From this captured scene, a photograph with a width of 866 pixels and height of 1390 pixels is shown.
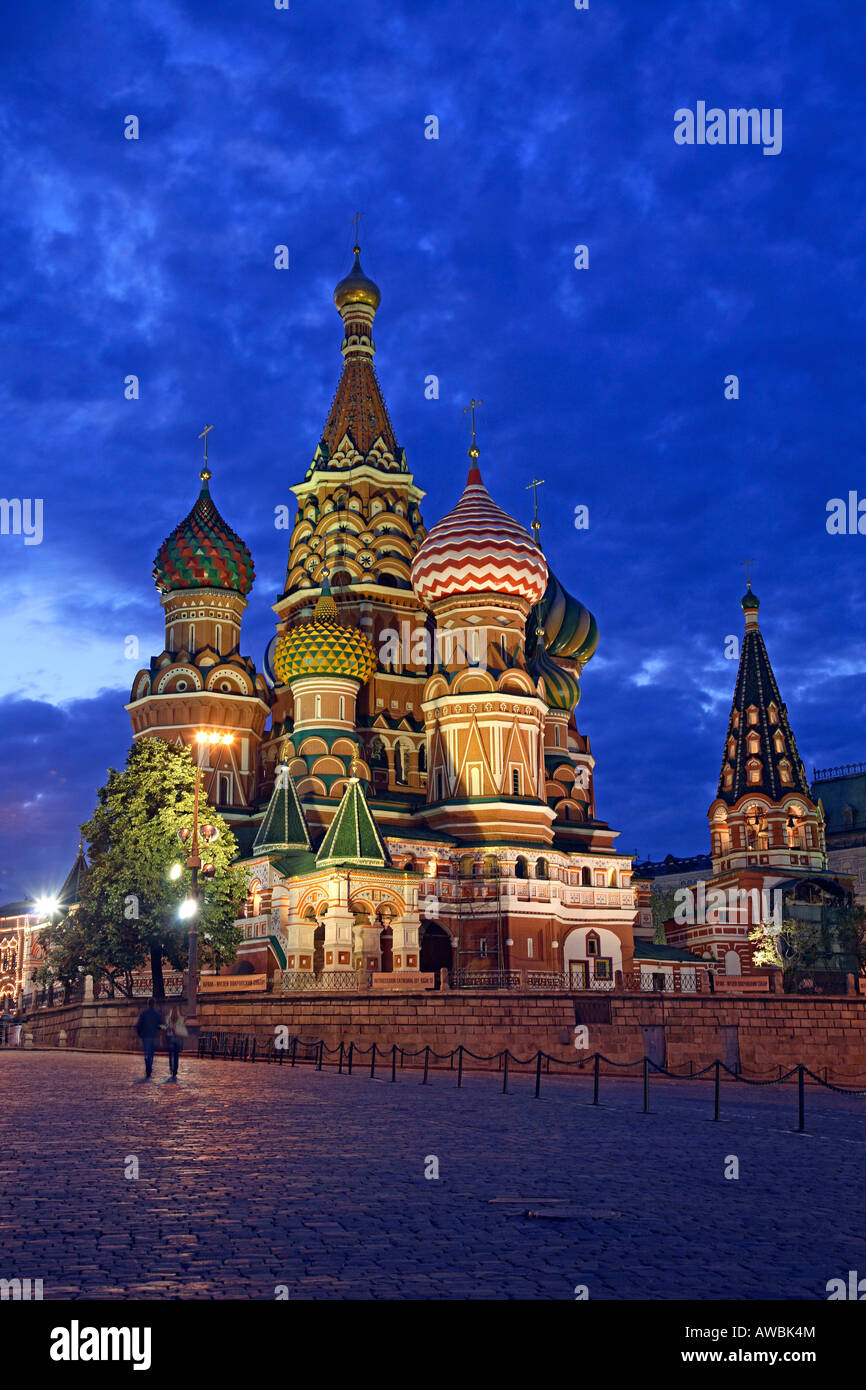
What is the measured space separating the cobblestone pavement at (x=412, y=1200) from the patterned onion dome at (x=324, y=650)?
115 feet

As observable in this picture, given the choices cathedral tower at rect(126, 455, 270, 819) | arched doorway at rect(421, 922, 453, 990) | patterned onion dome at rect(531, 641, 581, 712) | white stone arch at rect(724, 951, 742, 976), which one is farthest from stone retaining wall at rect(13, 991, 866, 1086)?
white stone arch at rect(724, 951, 742, 976)

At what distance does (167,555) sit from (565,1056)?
35115mm

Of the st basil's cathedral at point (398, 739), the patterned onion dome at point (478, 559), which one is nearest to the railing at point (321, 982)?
the st basil's cathedral at point (398, 739)

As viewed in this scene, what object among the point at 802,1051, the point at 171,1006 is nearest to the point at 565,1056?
the point at 802,1051

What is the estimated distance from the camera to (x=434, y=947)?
5147 cm

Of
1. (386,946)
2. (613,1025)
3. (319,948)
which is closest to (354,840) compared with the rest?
(319,948)

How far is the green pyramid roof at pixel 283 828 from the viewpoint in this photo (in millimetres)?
47219

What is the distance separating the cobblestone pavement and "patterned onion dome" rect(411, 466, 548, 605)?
126 feet

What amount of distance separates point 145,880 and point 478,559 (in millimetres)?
24276

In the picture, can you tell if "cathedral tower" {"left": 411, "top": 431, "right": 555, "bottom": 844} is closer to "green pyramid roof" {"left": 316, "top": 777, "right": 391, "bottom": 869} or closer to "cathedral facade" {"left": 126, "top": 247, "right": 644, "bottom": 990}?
"cathedral facade" {"left": 126, "top": 247, "right": 644, "bottom": 990}

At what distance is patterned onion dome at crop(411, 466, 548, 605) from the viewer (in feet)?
183
